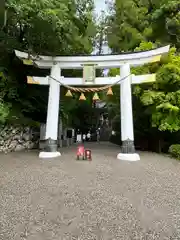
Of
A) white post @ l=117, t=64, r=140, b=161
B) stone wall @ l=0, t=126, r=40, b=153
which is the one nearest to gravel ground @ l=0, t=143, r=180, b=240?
white post @ l=117, t=64, r=140, b=161

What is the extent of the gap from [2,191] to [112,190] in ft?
7.32

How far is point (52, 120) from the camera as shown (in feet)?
26.2

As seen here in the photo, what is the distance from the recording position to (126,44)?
13086mm

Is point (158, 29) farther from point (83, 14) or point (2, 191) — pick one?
point (2, 191)

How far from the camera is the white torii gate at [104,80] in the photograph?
301 inches

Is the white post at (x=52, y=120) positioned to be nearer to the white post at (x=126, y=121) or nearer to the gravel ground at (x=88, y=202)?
the gravel ground at (x=88, y=202)

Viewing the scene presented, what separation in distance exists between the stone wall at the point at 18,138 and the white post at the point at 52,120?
1.85m

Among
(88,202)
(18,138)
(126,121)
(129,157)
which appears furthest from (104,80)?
(88,202)

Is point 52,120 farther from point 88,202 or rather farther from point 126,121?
point 88,202

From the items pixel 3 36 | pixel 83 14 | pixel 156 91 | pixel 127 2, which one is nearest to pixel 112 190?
pixel 156 91

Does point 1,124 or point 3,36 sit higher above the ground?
point 3,36

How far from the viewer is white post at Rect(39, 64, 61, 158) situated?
307 inches

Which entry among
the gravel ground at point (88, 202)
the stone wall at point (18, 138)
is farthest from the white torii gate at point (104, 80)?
the stone wall at point (18, 138)

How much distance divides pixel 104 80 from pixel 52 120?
2470 mm
